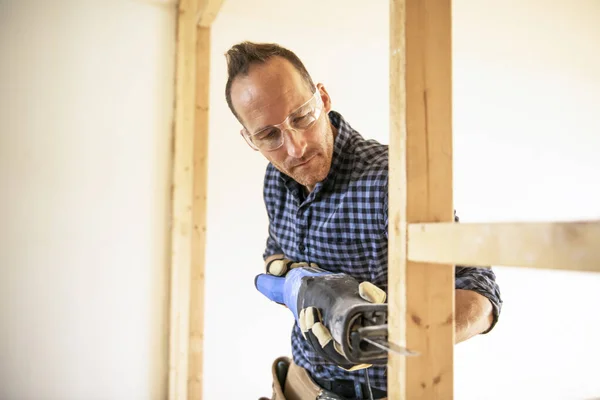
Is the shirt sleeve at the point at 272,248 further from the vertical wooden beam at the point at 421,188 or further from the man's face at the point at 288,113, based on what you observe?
the vertical wooden beam at the point at 421,188

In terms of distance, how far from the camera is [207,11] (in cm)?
194

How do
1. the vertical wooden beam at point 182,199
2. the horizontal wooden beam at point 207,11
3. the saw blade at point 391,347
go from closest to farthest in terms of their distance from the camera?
the saw blade at point 391,347
the horizontal wooden beam at point 207,11
the vertical wooden beam at point 182,199

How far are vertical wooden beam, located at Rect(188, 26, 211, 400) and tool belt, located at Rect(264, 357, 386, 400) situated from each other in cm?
46

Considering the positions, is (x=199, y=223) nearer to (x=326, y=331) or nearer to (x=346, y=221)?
(x=346, y=221)

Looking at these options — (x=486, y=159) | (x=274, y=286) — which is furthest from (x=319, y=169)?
(x=486, y=159)

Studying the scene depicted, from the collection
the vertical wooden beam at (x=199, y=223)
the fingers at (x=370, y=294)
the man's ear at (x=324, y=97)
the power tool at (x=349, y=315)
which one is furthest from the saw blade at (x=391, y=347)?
the vertical wooden beam at (x=199, y=223)

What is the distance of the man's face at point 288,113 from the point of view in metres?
1.23

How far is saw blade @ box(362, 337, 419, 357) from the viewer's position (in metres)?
0.61

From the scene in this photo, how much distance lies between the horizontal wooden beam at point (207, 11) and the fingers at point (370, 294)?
146cm

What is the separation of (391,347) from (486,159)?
112 inches

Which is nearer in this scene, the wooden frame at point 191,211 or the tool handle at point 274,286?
the tool handle at point 274,286

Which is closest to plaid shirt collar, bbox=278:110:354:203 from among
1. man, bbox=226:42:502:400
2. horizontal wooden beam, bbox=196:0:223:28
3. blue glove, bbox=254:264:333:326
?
man, bbox=226:42:502:400

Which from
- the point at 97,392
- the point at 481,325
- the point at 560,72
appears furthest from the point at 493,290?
the point at 560,72

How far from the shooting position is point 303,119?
4.03 ft
